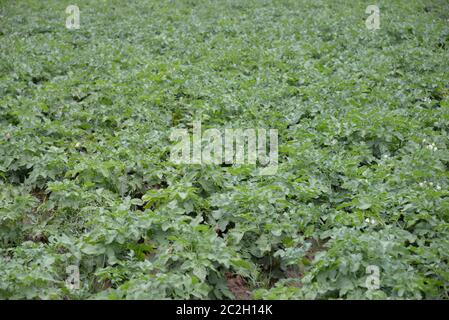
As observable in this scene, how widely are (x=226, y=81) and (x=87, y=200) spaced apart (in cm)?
367

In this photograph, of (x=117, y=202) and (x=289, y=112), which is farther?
(x=289, y=112)

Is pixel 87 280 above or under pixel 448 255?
under

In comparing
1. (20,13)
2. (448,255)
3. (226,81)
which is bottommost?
(448,255)

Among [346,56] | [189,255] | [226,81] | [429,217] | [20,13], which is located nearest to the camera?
[189,255]

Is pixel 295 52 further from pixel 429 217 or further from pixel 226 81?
pixel 429 217

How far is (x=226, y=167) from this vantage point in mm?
5527

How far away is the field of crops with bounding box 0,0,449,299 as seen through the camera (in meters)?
3.79

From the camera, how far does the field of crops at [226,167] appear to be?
379 centimetres

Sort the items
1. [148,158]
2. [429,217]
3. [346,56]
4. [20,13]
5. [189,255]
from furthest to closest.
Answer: [20,13] < [346,56] < [148,158] < [429,217] < [189,255]

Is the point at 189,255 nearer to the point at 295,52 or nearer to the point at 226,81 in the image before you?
the point at 226,81

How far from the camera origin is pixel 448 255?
3.84m

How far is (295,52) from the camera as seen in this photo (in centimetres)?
935
